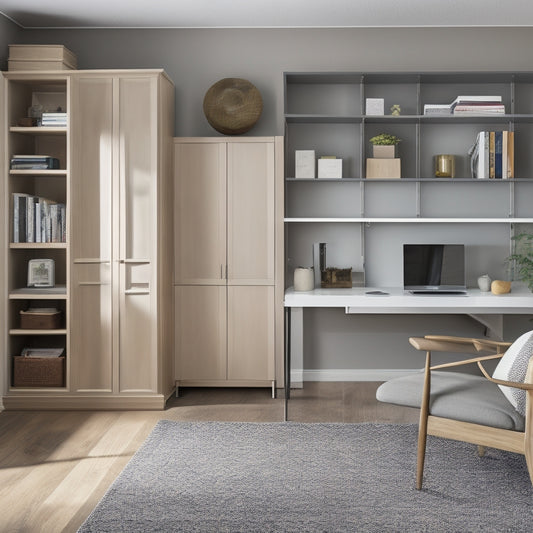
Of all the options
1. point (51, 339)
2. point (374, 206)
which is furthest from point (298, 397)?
point (51, 339)

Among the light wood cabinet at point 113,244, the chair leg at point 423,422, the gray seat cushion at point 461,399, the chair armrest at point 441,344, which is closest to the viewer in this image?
the gray seat cushion at point 461,399

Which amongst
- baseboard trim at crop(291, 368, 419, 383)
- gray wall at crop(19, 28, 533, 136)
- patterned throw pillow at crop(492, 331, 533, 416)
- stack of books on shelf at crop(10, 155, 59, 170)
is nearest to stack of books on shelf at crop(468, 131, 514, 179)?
gray wall at crop(19, 28, 533, 136)

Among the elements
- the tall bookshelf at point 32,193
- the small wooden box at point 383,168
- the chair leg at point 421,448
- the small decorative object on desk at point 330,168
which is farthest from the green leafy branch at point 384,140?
the chair leg at point 421,448

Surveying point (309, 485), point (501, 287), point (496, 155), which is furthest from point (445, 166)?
point (309, 485)

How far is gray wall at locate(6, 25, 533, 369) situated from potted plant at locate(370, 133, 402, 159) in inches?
22.8

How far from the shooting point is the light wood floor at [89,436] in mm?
2639

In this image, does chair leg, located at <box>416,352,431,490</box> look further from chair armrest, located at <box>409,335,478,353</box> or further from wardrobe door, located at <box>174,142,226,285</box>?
wardrobe door, located at <box>174,142,226,285</box>

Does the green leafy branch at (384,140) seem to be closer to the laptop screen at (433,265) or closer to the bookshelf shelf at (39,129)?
the laptop screen at (433,265)

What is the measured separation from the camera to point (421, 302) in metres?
3.81

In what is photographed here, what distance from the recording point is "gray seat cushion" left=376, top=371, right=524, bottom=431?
102 inches

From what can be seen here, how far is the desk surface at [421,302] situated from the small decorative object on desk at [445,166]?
36.4 inches

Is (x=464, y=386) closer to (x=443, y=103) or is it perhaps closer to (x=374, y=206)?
(x=374, y=206)

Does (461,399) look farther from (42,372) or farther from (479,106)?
(42,372)

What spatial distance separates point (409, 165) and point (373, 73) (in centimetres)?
71
